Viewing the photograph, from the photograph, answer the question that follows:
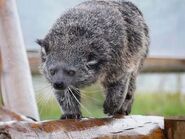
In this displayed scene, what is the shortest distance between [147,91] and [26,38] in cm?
232

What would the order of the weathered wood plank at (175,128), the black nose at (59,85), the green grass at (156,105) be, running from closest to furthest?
the weathered wood plank at (175,128), the black nose at (59,85), the green grass at (156,105)

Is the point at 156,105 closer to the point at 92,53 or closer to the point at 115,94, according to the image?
the point at 115,94

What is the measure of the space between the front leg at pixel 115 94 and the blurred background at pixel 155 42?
105 inches

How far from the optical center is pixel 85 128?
379cm

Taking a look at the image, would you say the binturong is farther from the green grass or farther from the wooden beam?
the wooden beam

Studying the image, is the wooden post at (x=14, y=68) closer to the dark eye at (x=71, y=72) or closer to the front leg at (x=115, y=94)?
the front leg at (x=115, y=94)

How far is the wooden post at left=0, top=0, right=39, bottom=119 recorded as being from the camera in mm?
5812

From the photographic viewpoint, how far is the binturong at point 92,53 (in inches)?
173

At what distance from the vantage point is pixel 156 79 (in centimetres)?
1033

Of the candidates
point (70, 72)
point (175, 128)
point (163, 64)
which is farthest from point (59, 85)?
point (163, 64)

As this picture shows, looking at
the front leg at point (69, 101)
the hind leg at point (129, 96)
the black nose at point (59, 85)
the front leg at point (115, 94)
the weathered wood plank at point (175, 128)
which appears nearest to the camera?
the weathered wood plank at point (175, 128)

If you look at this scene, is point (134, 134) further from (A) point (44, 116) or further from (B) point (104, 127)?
(A) point (44, 116)

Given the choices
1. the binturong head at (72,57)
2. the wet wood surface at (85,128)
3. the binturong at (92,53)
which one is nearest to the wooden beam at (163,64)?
the binturong at (92,53)

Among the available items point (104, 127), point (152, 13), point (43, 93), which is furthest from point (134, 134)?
point (152, 13)
